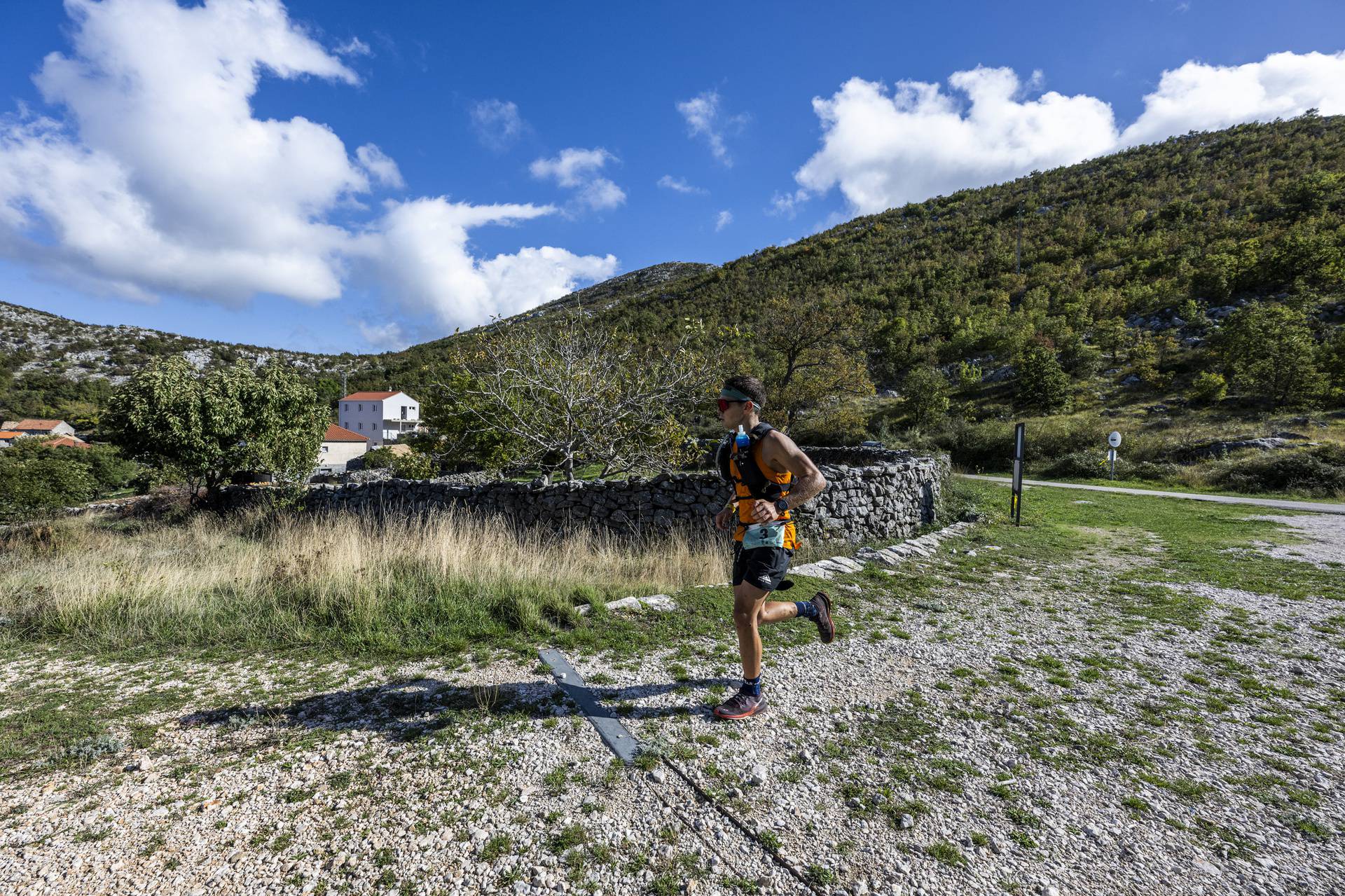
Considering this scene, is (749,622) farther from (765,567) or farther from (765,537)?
(765,537)

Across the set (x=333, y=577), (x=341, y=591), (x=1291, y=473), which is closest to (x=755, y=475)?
(x=341, y=591)

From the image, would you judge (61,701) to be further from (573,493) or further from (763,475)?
(573,493)

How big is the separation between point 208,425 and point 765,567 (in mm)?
15755

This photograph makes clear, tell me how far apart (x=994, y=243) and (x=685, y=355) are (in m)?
49.3

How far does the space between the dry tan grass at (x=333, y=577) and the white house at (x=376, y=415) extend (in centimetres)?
5621

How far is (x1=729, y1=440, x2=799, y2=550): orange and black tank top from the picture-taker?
125 inches

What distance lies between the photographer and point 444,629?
14.9ft

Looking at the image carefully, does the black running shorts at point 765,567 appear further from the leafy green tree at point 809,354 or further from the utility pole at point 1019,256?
the utility pole at point 1019,256

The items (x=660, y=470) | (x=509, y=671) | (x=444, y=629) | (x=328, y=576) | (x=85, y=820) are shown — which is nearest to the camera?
(x=85, y=820)

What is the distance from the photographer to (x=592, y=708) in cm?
334

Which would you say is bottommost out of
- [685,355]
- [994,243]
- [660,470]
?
[660,470]

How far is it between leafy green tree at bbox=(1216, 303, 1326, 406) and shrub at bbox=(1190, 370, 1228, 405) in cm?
95

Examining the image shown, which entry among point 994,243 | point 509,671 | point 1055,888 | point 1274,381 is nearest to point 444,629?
point 509,671

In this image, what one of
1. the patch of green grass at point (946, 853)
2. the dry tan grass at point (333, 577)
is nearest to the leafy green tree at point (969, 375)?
the dry tan grass at point (333, 577)
